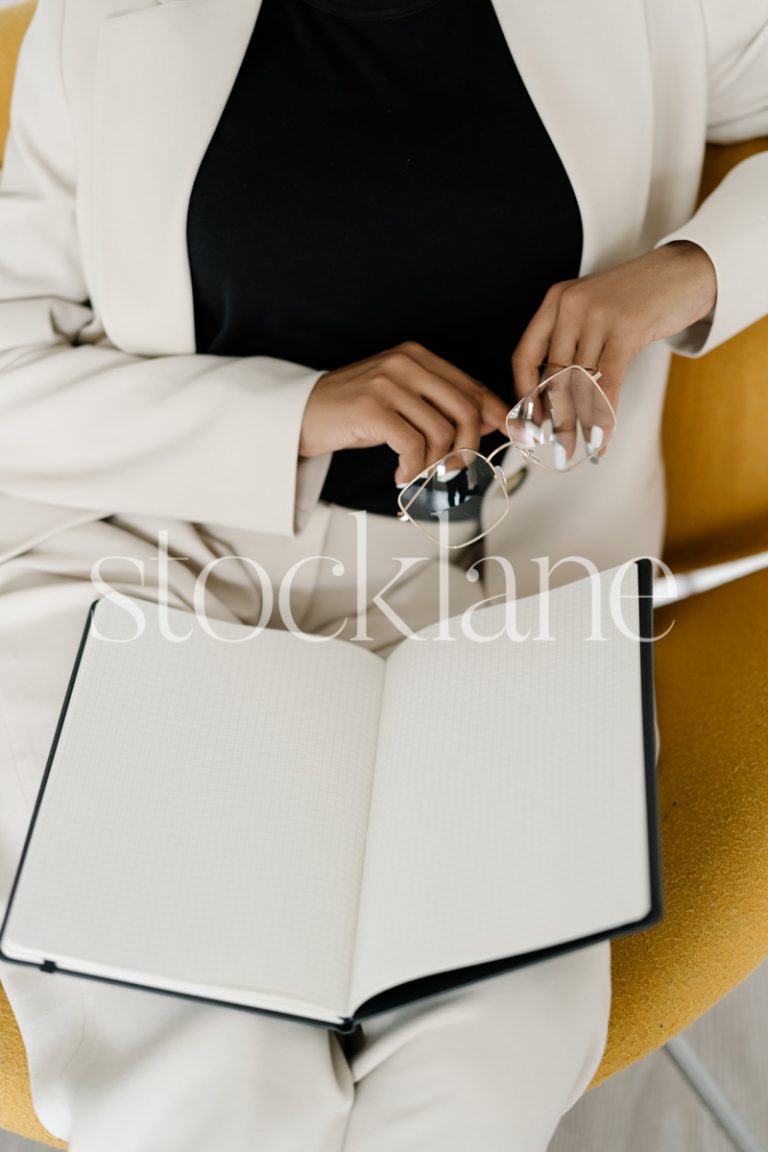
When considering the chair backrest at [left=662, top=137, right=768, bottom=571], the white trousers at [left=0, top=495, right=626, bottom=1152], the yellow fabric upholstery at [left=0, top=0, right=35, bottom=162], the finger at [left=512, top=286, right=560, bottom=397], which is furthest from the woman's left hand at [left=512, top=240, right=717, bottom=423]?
the yellow fabric upholstery at [left=0, top=0, right=35, bottom=162]

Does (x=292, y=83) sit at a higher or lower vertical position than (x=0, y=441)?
higher

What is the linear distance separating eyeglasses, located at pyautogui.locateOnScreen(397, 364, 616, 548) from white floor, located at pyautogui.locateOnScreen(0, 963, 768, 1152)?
2.18 ft

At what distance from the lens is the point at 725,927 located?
26.5 inches

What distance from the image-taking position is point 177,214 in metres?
0.76

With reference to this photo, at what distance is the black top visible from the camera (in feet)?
2.49

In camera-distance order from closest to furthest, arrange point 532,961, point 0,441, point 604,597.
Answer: point 532,961 < point 604,597 < point 0,441

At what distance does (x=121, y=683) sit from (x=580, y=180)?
1.61ft

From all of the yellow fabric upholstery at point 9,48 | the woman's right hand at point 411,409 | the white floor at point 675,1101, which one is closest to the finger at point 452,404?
the woman's right hand at point 411,409

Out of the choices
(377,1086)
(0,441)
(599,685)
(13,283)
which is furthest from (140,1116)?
(13,283)

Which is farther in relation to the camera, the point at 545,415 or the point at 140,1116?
the point at 545,415

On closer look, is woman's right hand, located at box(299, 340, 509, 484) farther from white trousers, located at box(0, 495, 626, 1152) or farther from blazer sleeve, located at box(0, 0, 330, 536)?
white trousers, located at box(0, 495, 626, 1152)

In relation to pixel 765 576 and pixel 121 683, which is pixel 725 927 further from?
pixel 121 683

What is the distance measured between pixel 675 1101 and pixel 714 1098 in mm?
162

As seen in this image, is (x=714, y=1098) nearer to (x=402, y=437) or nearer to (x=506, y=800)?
(x=506, y=800)
